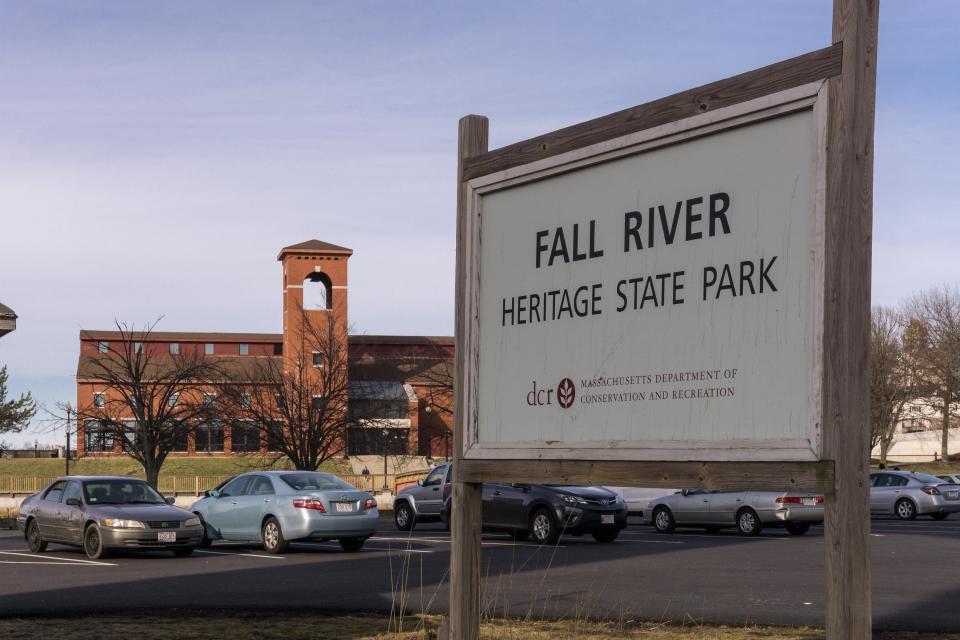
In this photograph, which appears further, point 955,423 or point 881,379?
point 955,423

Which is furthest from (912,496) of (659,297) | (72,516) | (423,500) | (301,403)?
(659,297)

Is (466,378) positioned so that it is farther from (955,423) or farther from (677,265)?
(955,423)

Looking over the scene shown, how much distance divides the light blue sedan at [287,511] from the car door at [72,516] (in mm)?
2245

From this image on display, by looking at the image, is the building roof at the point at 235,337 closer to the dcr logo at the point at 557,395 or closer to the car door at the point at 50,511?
the car door at the point at 50,511

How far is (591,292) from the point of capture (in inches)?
235

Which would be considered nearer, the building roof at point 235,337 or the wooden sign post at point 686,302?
the wooden sign post at point 686,302

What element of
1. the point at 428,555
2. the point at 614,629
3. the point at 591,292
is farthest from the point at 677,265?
the point at 428,555

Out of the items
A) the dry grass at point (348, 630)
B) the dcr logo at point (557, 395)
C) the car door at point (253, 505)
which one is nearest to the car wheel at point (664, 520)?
the car door at point (253, 505)

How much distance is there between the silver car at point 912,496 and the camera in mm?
34188

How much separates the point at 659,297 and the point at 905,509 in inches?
1250

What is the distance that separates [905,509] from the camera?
34.7 metres

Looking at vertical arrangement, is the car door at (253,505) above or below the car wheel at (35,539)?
above

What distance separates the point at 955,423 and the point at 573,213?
89256 millimetres

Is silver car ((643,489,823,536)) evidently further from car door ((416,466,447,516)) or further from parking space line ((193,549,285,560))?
parking space line ((193,549,285,560))
